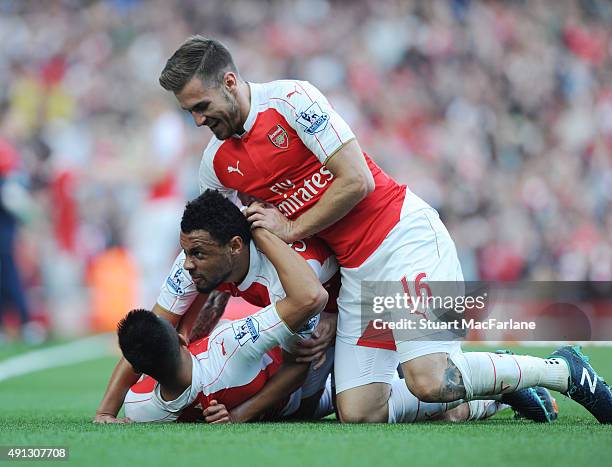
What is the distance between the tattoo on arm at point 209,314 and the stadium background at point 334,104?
4.84 metres

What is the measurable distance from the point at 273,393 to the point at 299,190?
107 cm

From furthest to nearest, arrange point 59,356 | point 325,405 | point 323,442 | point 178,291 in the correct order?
point 59,356 < point 325,405 < point 178,291 < point 323,442

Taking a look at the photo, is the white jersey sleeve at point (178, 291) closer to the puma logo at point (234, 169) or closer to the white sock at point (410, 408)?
the puma logo at point (234, 169)

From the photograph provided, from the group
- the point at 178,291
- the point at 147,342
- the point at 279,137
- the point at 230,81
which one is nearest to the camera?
the point at 147,342

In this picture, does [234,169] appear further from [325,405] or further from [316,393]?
[325,405]

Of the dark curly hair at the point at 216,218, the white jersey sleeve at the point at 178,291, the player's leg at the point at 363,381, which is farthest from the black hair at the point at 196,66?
the player's leg at the point at 363,381

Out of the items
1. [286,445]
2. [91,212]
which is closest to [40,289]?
[91,212]

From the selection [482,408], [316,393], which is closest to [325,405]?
[316,393]

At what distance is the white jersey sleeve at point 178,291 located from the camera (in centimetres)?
573

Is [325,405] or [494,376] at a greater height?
[494,376]

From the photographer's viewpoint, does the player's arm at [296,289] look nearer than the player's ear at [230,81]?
Yes

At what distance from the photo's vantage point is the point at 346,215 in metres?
5.71

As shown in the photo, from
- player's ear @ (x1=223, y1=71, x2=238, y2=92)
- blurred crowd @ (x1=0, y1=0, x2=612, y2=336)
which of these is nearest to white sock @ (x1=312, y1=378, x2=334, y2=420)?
player's ear @ (x1=223, y1=71, x2=238, y2=92)

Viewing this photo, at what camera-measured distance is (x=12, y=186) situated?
12562mm
